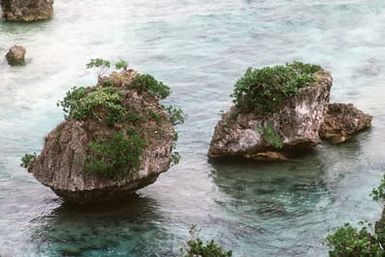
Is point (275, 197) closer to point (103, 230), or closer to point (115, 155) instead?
point (115, 155)

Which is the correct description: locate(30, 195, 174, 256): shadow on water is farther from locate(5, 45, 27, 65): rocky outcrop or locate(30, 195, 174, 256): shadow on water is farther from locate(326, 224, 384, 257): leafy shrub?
locate(5, 45, 27, 65): rocky outcrop

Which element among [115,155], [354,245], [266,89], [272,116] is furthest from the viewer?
[272,116]

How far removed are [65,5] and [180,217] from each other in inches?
1341

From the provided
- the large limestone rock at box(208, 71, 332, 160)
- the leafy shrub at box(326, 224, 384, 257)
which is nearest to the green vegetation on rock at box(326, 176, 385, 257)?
the leafy shrub at box(326, 224, 384, 257)

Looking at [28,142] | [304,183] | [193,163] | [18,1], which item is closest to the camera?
[304,183]

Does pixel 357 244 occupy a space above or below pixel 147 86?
below

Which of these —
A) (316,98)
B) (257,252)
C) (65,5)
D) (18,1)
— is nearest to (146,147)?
(257,252)

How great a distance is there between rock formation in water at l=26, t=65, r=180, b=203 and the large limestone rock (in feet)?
14.0

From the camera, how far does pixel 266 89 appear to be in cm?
3509

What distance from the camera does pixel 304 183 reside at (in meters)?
33.8

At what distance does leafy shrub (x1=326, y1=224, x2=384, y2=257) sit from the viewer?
2288cm

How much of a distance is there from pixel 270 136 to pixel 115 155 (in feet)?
27.1

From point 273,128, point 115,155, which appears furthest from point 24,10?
point 115,155

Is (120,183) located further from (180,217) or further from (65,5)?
(65,5)
